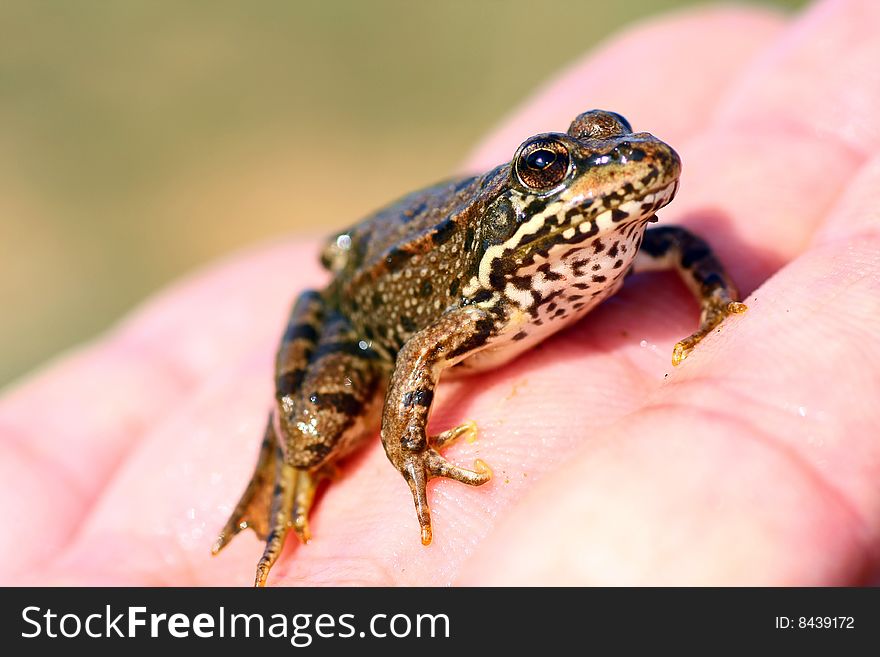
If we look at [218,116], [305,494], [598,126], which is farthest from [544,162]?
[218,116]

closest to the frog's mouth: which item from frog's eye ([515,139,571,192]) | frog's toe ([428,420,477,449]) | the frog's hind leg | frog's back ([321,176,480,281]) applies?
frog's eye ([515,139,571,192])

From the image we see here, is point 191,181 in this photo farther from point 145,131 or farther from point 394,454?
point 394,454

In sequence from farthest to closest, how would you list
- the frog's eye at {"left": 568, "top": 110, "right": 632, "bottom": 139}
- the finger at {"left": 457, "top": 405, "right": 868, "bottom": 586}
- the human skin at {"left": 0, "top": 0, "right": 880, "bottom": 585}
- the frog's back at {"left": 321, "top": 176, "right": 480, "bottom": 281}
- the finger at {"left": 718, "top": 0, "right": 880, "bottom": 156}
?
the finger at {"left": 718, "top": 0, "right": 880, "bottom": 156}, the frog's back at {"left": 321, "top": 176, "right": 480, "bottom": 281}, the frog's eye at {"left": 568, "top": 110, "right": 632, "bottom": 139}, the human skin at {"left": 0, "top": 0, "right": 880, "bottom": 585}, the finger at {"left": 457, "top": 405, "right": 868, "bottom": 586}

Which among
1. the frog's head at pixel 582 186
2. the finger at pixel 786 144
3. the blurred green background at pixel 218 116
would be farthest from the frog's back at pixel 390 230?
the blurred green background at pixel 218 116

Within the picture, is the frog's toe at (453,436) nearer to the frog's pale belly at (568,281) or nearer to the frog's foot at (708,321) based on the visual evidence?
the frog's pale belly at (568,281)

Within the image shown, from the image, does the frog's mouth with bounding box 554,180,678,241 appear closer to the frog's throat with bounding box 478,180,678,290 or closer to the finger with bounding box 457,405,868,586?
the frog's throat with bounding box 478,180,678,290
